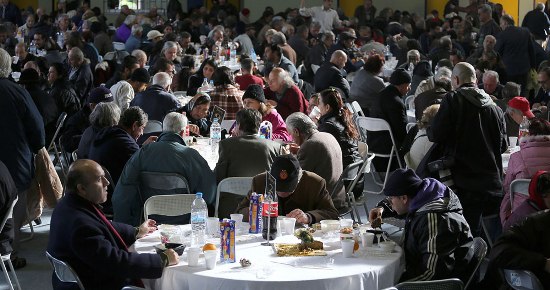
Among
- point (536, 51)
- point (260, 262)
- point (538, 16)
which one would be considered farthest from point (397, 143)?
point (538, 16)

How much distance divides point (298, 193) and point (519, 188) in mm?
1469

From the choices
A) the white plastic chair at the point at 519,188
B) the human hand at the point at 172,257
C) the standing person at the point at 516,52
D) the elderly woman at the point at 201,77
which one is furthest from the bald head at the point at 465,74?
the standing person at the point at 516,52

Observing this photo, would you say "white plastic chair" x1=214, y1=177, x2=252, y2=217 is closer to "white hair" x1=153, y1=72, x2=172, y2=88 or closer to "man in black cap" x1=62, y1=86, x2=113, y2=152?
"man in black cap" x1=62, y1=86, x2=113, y2=152

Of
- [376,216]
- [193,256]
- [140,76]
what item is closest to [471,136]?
[376,216]

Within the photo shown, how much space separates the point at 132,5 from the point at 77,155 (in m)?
16.3

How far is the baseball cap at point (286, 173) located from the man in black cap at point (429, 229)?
2.10 ft

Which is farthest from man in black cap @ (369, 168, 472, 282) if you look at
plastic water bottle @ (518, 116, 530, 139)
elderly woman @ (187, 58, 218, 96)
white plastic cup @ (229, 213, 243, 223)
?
elderly woman @ (187, 58, 218, 96)

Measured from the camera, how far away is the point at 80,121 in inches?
339

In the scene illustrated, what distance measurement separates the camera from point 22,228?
312 inches

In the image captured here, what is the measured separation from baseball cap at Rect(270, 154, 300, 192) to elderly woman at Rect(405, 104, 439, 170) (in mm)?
2293

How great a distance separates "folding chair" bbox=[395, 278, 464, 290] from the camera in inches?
173

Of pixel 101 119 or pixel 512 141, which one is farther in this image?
pixel 512 141

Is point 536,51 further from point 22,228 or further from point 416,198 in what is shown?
point 416,198

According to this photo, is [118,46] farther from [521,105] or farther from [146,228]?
[146,228]
